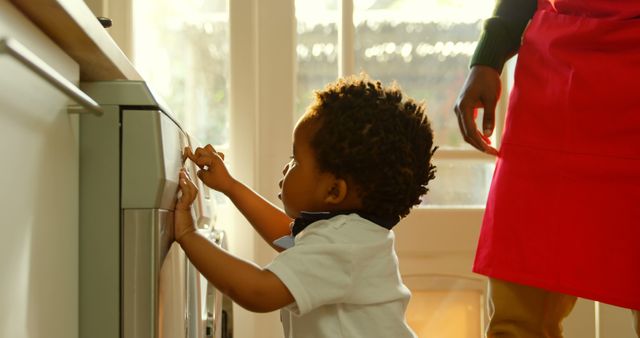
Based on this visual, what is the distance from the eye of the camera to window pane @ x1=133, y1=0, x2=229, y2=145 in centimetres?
196

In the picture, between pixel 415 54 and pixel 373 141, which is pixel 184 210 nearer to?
pixel 373 141

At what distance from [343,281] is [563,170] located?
1.59ft

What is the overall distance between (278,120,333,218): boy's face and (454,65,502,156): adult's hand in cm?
36

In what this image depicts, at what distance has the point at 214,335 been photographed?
1.36 meters

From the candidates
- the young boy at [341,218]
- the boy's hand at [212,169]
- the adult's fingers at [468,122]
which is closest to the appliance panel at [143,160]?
the young boy at [341,218]

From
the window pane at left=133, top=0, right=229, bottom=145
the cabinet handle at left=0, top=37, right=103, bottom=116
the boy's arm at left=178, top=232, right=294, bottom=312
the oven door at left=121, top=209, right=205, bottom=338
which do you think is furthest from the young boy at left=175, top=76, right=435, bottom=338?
the window pane at left=133, top=0, right=229, bottom=145

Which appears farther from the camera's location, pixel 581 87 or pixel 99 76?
pixel 581 87

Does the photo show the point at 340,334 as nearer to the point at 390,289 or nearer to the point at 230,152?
the point at 390,289

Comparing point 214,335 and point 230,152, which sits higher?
point 230,152

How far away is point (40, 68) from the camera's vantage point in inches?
23.8

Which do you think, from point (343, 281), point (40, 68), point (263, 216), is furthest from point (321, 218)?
point (40, 68)

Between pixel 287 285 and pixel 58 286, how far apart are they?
11.1 inches

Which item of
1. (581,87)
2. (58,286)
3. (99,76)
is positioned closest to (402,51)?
(581,87)

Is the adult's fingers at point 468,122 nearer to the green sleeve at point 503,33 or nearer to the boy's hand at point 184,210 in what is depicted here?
the green sleeve at point 503,33
